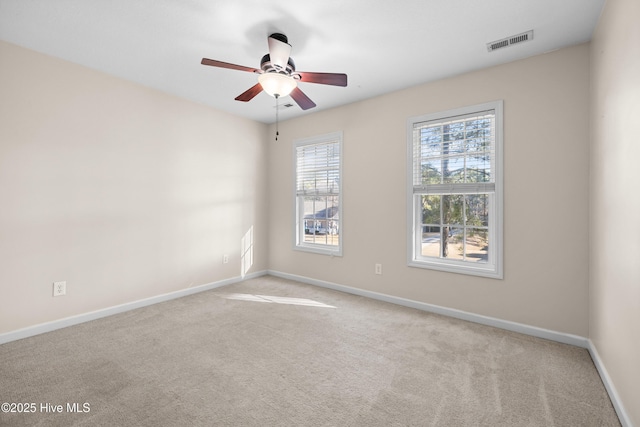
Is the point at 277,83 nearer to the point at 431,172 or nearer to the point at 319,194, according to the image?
the point at 431,172

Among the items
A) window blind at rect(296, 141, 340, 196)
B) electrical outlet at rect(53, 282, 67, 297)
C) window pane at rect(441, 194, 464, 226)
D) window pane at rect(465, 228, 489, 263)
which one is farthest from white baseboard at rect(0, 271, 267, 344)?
window pane at rect(465, 228, 489, 263)

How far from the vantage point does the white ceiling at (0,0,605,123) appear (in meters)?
2.12

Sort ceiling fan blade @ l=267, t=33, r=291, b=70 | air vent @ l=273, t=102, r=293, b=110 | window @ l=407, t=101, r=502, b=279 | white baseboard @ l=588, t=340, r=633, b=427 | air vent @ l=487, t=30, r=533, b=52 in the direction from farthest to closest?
air vent @ l=273, t=102, r=293, b=110 < window @ l=407, t=101, r=502, b=279 < air vent @ l=487, t=30, r=533, b=52 < ceiling fan blade @ l=267, t=33, r=291, b=70 < white baseboard @ l=588, t=340, r=633, b=427

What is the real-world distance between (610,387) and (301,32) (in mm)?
3331

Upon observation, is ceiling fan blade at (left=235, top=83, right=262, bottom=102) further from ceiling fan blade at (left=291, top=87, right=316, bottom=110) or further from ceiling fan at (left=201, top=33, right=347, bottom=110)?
ceiling fan blade at (left=291, top=87, right=316, bottom=110)

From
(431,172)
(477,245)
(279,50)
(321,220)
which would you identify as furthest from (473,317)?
(279,50)

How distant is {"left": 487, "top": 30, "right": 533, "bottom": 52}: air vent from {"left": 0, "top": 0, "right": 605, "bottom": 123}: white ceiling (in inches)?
2.1

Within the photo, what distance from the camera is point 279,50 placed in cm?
230

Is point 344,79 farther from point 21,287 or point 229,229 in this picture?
point 21,287

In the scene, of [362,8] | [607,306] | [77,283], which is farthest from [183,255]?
[607,306]

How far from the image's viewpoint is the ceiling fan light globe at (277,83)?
2322 millimetres

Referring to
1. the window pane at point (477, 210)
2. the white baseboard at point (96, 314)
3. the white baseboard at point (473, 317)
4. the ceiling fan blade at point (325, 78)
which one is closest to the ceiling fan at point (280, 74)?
the ceiling fan blade at point (325, 78)

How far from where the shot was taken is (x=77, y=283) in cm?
302

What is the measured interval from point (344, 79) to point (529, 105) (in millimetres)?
1846
